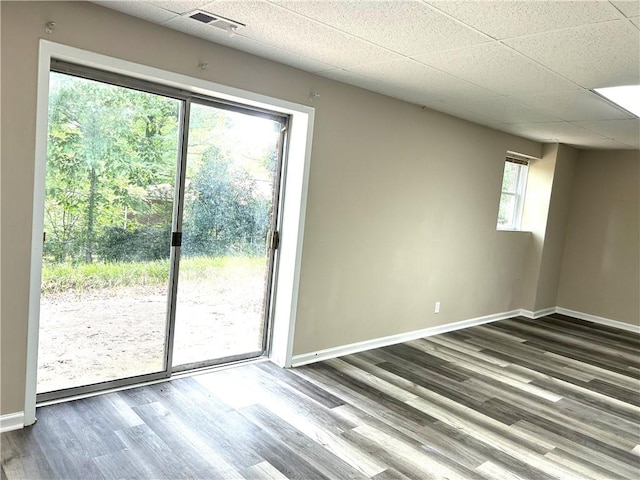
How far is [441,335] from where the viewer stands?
5285 millimetres

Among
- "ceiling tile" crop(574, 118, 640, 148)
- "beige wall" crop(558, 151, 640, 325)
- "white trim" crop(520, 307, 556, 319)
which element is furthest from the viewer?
"white trim" crop(520, 307, 556, 319)

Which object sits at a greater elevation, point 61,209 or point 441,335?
point 61,209

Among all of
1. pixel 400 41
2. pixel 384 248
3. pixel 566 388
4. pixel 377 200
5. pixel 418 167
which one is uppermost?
pixel 400 41

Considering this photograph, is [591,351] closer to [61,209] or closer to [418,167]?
[418,167]

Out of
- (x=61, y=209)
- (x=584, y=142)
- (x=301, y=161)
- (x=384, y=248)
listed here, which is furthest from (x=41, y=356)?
(x=584, y=142)

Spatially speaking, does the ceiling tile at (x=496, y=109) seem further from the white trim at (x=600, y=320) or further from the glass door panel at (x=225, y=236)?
the white trim at (x=600, y=320)

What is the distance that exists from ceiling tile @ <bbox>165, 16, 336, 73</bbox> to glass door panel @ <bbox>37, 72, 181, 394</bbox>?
0.49 metres

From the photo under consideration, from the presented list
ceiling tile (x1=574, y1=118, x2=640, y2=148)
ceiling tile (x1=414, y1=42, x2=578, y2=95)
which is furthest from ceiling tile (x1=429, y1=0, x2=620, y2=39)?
ceiling tile (x1=574, y1=118, x2=640, y2=148)

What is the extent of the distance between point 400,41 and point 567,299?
5564mm

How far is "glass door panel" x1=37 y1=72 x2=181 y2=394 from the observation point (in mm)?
2799

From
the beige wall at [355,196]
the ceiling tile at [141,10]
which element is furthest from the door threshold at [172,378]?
the ceiling tile at [141,10]

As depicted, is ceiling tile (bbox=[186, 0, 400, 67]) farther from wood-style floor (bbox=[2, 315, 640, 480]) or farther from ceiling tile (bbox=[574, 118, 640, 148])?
ceiling tile (bbox=[574, 118, 640, 148])

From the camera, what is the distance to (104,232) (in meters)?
3.00

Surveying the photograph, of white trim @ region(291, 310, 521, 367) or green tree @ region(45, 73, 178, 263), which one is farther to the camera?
white trim @ region(291, 310, 521, 367)
